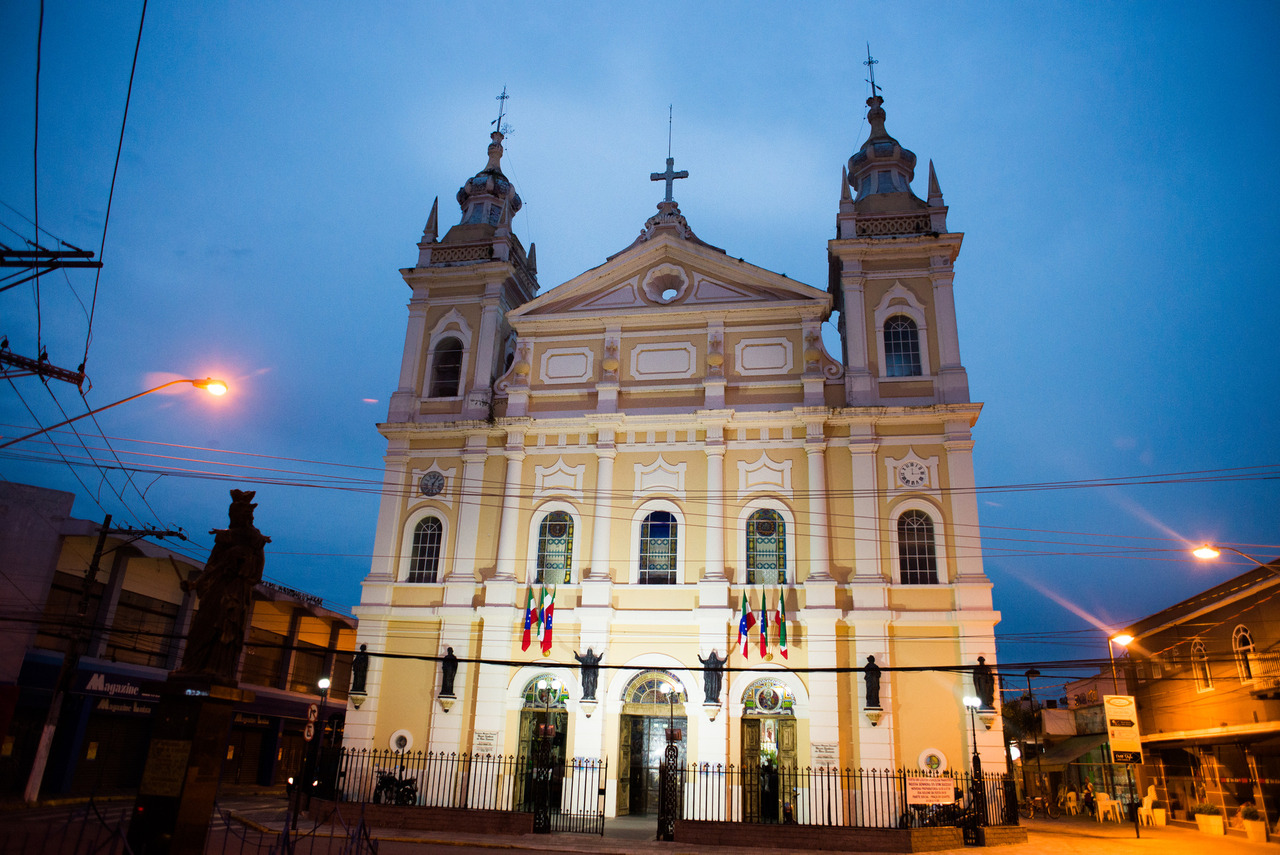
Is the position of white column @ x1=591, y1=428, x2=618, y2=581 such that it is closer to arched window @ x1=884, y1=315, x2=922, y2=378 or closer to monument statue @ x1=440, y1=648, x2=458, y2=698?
monument statue @ x1=440, y1=648, x2=458, y2=698

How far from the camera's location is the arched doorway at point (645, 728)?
853 inches

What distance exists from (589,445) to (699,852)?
11.9 m

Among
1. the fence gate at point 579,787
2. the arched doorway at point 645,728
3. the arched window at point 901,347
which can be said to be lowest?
the fence gate at point 579,787

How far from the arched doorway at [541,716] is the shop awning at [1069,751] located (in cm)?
2389

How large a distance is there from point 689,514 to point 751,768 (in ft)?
21.7

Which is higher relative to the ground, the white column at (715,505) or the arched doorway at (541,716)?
the white column at (715,505)

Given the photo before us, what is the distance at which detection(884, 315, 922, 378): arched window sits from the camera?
24.2 meters

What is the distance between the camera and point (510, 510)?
24.2 m

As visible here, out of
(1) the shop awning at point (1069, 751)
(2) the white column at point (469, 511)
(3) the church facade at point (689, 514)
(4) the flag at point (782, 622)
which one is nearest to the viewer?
(4) the flag at point (782, 622)

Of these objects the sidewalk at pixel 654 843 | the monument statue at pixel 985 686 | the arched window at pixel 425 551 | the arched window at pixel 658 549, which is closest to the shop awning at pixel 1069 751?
the sidewalk at pixel 654 843

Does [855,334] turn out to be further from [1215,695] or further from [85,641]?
[85,641]

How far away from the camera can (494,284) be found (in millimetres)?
27375

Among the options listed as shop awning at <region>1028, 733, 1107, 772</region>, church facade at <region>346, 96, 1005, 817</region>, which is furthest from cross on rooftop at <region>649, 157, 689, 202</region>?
shop awning at <region>1028, 733, 1107, 772</region>

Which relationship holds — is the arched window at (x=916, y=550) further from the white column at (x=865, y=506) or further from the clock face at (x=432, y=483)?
the clock face at (x=432, y=483)
